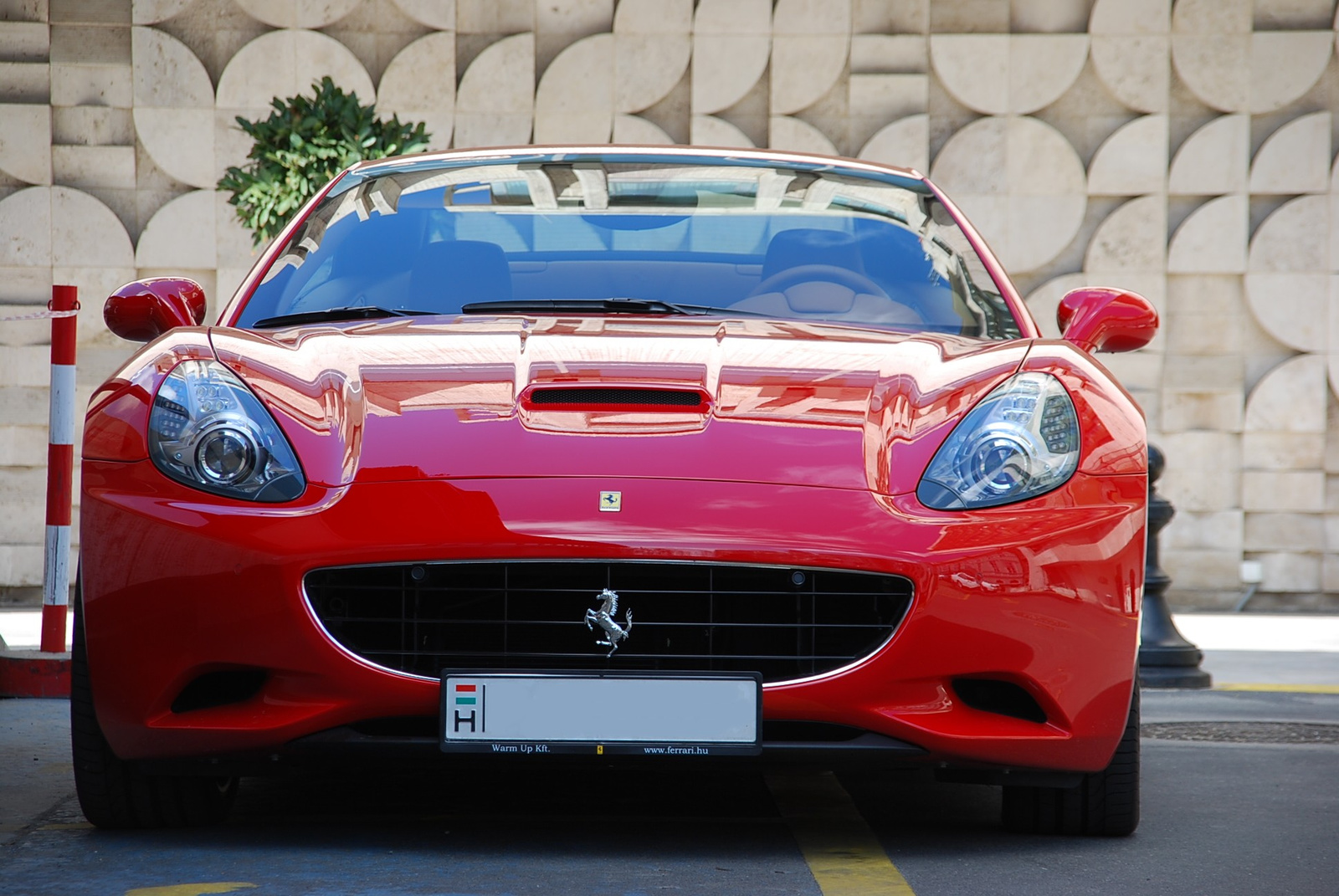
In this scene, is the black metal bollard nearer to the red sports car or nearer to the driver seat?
the driver seat

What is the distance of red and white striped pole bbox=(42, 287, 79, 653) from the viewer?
524cm

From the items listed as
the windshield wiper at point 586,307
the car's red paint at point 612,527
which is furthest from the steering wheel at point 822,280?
the car's red paint at point 612,527

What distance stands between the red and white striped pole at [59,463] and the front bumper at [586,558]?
262 centimetres

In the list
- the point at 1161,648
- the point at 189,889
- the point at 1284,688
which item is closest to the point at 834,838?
the point at 189,889

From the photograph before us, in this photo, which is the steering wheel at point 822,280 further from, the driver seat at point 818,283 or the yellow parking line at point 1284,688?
the yellow parking line at point 1284,688

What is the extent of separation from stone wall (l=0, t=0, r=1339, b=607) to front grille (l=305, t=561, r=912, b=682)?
7014 mm

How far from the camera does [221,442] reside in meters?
2.77

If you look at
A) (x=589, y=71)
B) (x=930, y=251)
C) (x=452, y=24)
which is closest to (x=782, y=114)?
(x=589, y=71)

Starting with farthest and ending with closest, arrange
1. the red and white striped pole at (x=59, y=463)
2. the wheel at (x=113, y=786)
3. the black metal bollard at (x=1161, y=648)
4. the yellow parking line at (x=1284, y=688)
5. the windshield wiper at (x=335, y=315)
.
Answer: the black metal bollard at (x=1161, y=648), the yellow parking line at (x=1284, y=688), the red and white striped pole at (x=59, y=463), the windshield wiper at (x=335, y=315), the wheel at (x=113, y=786)

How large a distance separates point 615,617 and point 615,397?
387mm

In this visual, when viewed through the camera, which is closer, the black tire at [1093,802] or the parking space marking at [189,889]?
the parking space marking at [189,889]

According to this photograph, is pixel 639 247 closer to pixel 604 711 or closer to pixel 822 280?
pixel 822 280

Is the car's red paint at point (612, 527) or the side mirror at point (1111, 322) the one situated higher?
the side mirror at point (1111, 322)

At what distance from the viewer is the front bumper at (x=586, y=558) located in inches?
103
